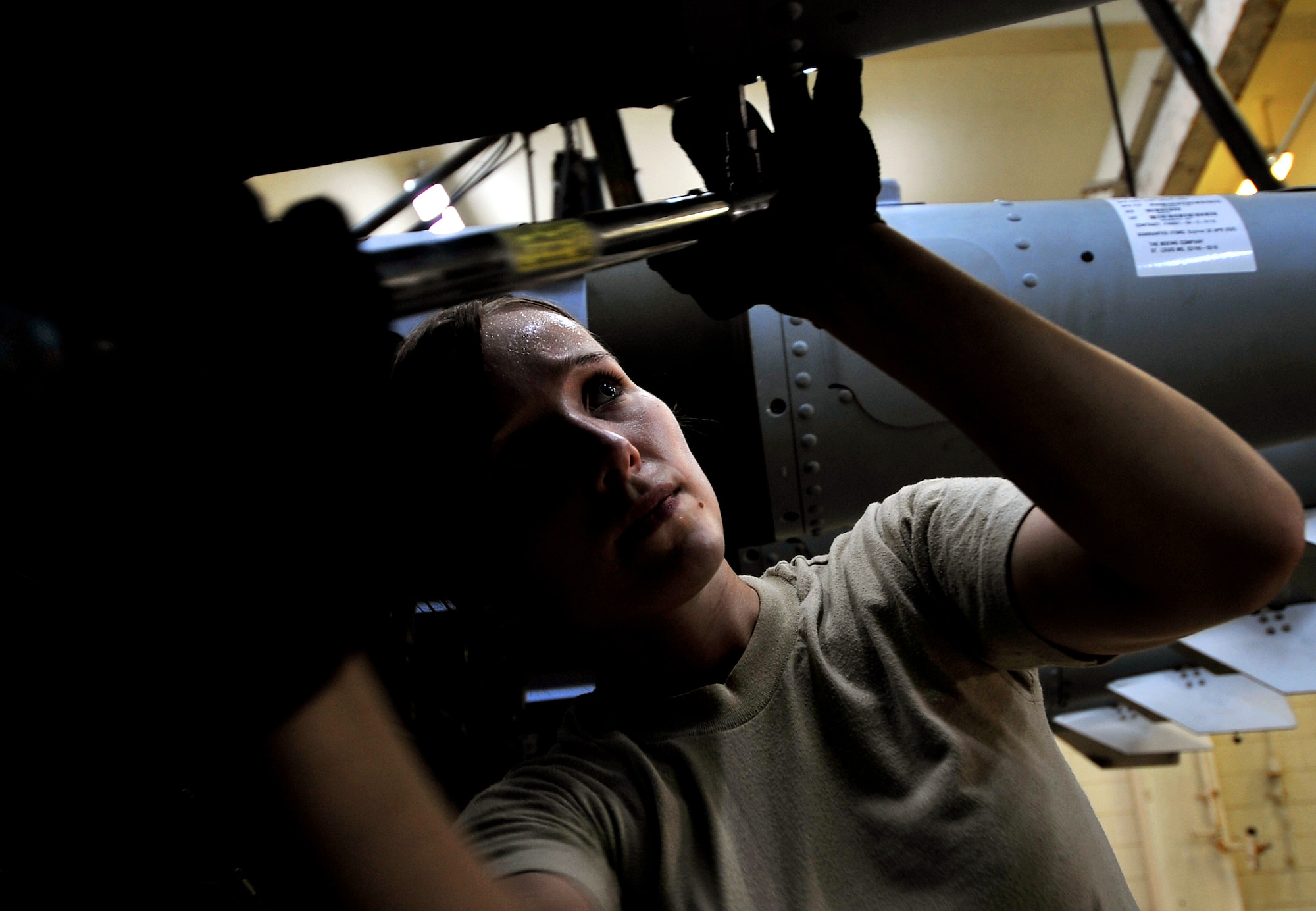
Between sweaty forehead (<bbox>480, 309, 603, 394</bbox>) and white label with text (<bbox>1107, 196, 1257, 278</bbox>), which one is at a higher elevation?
sweaty forehead (<bbox>480, 309, 603, 394</bbox>)

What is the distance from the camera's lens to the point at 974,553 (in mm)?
715

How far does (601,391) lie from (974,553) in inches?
15.5

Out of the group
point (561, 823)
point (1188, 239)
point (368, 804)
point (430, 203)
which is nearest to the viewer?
point (368, 804)

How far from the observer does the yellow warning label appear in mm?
521

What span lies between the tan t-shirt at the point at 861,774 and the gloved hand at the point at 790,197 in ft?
0.92

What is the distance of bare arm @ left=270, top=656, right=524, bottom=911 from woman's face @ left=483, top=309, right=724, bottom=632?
1.04ft

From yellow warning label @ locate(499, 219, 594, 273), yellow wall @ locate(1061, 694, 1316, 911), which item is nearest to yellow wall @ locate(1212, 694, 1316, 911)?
yellow wall @ locate(1061, 694, 1316, 911)

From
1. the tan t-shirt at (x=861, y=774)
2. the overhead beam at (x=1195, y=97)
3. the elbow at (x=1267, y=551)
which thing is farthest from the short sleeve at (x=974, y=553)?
the overhead beam at (x=1195, y=97)

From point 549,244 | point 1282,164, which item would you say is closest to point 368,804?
point 549,244

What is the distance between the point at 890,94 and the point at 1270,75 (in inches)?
59.6

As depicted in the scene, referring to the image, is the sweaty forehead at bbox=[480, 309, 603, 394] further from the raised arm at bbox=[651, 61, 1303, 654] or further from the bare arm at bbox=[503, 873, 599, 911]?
the bare arm at bbox=[503, 873, 599, 911]

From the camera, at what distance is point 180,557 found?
350mm

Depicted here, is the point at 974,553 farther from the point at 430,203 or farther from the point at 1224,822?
the point at 1224,822

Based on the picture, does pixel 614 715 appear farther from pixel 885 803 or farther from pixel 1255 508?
pixel 1255 508
